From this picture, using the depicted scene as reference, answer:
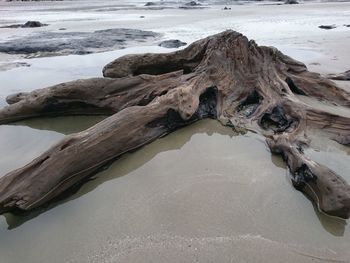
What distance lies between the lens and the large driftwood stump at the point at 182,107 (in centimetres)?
333

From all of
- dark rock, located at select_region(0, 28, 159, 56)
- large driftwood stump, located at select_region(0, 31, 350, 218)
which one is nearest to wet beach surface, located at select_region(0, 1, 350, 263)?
large driftwood stump, located at select_region(0, 31, 350, 218)

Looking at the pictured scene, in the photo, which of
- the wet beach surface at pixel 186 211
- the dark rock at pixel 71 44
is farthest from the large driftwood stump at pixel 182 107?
the dark rock at pixel 71 44

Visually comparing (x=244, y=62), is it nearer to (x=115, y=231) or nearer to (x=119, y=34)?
(x=115, y=231)

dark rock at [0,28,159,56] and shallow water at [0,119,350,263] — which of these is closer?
shallow water at [0,119,350,263]

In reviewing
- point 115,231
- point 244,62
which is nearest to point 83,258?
point 115,231

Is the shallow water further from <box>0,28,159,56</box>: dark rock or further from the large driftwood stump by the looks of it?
<box>0,28,159,56</box>: dark rock

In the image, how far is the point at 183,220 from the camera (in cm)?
312

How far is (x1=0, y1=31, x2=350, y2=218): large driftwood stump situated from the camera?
3.33 metres

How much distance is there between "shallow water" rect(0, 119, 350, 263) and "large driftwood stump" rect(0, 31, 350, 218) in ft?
0.52

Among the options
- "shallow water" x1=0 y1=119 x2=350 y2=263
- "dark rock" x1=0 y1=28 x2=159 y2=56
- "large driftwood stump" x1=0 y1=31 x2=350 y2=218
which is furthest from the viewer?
"dark rock" x1=0 y1=28 x2=159 y2=56

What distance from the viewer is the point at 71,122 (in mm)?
5344

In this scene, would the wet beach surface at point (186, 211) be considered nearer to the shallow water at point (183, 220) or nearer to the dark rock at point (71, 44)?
the shallow water at point (183, 220)

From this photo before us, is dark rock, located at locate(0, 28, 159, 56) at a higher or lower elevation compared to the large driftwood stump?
lower

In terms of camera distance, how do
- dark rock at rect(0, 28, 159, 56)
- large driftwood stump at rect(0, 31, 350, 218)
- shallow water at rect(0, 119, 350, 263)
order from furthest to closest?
dark rock at rect(0, 28, 159, 56)
large driftwood stump at rect(0, 31, 350, 218)
shallow water at rect(0, 119, 350, 263)
